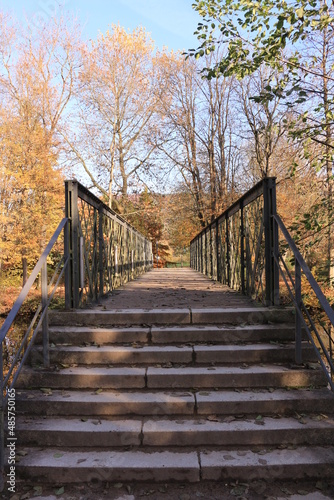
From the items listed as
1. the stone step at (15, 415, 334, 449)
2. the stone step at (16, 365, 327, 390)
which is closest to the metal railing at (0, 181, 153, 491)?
the stone step at (16, 365, 327, 390)

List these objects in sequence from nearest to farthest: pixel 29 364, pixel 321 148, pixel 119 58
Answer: pixel 29 364 → pixel 321 148 → pixel 119 58

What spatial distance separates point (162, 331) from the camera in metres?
4.10

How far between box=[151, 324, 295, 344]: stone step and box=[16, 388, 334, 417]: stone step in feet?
2.45

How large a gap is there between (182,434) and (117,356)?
1.07 meters

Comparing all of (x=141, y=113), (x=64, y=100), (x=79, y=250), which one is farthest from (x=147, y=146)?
(x=79, y=250)

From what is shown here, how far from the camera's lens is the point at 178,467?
9.06 feet

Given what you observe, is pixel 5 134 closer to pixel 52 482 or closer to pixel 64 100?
pixel 64 100

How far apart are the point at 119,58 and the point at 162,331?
67.1 feet

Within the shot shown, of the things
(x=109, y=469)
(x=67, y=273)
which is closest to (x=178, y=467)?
(x=109, y=469)

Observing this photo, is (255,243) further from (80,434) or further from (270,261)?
(80,434)

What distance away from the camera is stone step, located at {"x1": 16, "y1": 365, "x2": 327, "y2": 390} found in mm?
3516

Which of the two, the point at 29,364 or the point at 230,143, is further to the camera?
the point at 230,143

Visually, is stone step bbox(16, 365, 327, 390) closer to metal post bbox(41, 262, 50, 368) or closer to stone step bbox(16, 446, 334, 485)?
metal post bbox(41, 262, 50, 368)

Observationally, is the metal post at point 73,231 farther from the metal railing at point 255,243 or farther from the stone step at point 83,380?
the metal railing at point 255,243
